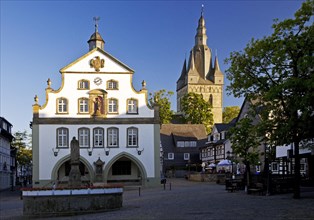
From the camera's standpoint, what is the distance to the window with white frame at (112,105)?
50875 millimetres

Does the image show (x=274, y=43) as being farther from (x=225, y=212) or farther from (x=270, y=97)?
(x=225, y=212)

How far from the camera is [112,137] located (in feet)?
166

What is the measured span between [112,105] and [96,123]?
8.00ft

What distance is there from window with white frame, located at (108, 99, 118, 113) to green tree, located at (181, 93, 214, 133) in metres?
45.6

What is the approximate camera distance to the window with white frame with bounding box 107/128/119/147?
5044cm

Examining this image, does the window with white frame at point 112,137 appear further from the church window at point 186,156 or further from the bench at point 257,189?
the church window at point 186,156

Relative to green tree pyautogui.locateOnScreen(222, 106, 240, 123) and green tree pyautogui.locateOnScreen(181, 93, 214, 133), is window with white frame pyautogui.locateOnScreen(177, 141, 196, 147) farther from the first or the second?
green tree pyautogui.locateOnScreen(222, 106, 240, 123)

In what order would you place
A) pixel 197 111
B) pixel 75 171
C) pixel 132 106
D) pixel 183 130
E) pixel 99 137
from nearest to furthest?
pixel 75 171 → pixel 99 137 → pixel 132 106 → pixel 183 130 → pixel 197 111

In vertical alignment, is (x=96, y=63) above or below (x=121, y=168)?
above

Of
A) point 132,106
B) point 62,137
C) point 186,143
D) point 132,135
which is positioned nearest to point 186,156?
point 186,143

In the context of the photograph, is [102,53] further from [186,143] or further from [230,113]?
[230,113]

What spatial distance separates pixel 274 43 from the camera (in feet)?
78.8

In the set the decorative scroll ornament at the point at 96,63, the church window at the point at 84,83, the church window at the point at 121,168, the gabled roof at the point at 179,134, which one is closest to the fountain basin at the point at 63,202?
the church window at the point at 84,83

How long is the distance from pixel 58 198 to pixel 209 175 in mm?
34240
